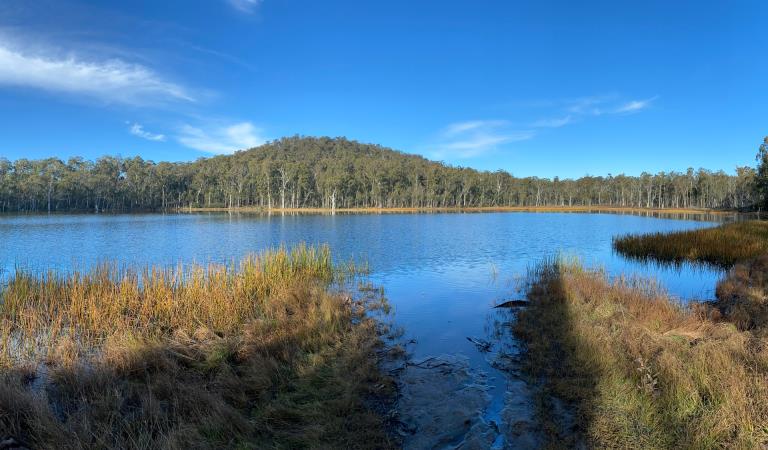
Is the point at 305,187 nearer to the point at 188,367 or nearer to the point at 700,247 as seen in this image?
the point at 700,247

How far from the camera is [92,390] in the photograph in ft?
17.2

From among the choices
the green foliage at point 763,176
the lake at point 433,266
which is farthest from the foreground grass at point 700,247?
the green foliage at point 763,176

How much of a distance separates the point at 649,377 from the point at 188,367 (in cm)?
637

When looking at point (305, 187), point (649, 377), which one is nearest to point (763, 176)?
point (649, 377)

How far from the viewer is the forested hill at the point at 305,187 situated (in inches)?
3792

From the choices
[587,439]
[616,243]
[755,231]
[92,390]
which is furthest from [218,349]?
[755,231]

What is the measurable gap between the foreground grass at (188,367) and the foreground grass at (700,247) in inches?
677

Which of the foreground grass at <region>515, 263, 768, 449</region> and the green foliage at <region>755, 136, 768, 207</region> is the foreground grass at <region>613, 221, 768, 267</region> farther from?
the green foliage at <region>755, 136, 768, 207</region>

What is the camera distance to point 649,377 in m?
A: 4.93

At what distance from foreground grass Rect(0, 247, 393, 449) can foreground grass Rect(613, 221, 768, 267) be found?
17.2 meters

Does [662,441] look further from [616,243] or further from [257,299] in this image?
[616,243]

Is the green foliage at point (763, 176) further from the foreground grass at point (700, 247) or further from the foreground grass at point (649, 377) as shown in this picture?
the foreground grass at point (649, 377)

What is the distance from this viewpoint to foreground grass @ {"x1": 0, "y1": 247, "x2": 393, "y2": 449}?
13.8 feet

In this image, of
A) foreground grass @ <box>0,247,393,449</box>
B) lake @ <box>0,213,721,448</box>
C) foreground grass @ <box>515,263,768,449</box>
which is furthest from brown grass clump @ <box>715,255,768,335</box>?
foreground grass @ <box>0,247,393,449</box>
